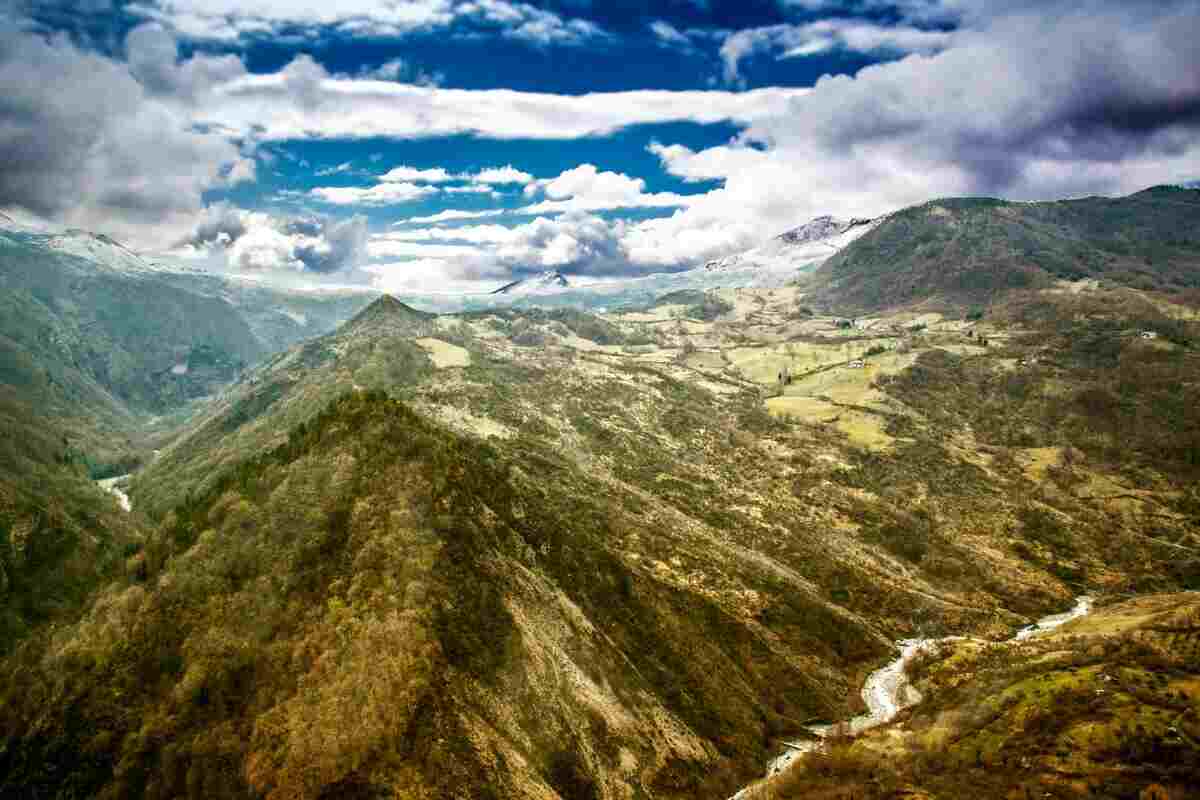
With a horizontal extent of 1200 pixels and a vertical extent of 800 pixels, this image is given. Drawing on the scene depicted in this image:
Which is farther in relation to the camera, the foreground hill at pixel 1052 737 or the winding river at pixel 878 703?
the winding river at pixel 878 703

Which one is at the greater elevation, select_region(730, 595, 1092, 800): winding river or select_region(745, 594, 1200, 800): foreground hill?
select_region(745, 594, 1200, 800): foreground hill

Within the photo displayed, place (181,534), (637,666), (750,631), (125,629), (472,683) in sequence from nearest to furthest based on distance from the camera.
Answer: (472,683), (125,629), (181,534), (637,666), (750,631)

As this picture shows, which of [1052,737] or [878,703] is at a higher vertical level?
[1052,737]

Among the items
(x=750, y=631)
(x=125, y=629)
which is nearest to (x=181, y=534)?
(x=125, y=629)

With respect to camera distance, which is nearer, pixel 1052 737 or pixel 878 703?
pixel 1052 737

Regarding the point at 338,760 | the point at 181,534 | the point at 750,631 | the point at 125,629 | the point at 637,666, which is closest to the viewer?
the point at 338,760

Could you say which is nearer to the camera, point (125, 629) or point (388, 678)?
point (388, 678)

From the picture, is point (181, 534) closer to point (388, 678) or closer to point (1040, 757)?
point (388, 678)

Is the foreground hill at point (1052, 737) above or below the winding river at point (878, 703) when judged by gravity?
above

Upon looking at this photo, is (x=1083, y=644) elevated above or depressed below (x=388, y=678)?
below

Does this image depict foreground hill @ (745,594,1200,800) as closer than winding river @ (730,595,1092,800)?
Yes

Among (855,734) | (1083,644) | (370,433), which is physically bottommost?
(855,734)
